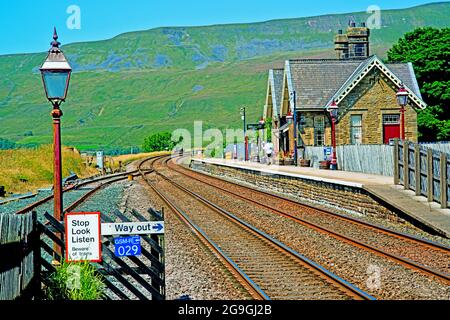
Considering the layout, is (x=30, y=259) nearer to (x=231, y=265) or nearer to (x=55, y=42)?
(x=55, y=42)

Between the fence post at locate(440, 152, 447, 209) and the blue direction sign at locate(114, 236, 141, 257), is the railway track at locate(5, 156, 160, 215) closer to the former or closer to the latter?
the fence post at locate(440, 152, 447, 209)

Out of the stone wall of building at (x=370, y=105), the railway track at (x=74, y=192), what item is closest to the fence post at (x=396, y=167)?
the railway track at (x=74, y=192)

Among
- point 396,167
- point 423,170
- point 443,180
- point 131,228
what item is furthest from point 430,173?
point 131,228

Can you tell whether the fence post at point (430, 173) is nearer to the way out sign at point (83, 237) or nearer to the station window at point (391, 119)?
the way out sign at point (83, 237)

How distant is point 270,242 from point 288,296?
5276mm

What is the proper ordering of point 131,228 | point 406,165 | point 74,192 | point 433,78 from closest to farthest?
point 131,228
point 406,165
point 74,192
point 433,78

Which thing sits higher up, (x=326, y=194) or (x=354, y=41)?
(x=354, y=41)

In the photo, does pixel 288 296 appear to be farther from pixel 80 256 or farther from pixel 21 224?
pixel 21 224

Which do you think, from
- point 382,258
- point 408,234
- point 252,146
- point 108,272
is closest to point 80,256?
point 108,272

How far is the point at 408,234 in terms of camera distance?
1605cm

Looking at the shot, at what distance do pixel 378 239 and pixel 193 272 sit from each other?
5.15 m

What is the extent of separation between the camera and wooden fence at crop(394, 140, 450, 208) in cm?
1834

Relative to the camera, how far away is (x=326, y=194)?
25.6 meters
